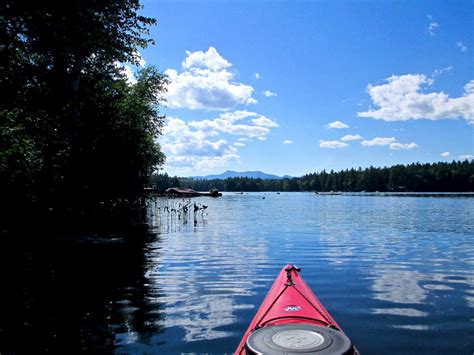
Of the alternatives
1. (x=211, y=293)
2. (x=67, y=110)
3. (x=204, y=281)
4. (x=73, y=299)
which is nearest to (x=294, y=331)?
(x=211, y=293)

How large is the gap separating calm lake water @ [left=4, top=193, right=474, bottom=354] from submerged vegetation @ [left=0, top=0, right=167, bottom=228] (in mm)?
6736

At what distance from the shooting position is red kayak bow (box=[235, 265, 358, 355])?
4945mm

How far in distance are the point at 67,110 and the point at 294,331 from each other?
26.4 meters

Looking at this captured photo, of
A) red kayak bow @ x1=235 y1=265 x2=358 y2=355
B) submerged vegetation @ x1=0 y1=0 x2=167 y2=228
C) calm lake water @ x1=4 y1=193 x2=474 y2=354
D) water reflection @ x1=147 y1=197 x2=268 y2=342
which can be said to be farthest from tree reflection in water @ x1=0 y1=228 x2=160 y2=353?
submerged vegetation @ x1=0 y1=0 x2=167 y2=228

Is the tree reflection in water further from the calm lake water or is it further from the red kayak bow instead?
the red kayak bow

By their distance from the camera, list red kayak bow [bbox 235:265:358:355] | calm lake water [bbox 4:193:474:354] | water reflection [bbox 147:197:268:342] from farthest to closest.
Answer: water reflection [bbox 147:197:268:342], calm lake water [bbox 4:193:474:354], red kayak bow [bbox 235:265:358:355]

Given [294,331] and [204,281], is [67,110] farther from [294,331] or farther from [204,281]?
[294,331]

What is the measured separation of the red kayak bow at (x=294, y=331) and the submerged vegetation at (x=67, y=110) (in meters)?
13.1

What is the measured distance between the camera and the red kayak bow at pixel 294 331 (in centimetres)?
495

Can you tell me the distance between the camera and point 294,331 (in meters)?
5.58

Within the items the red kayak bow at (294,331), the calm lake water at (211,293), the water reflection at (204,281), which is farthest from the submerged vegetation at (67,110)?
the red kayak bow at (294,331)

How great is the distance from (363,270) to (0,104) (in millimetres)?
19090

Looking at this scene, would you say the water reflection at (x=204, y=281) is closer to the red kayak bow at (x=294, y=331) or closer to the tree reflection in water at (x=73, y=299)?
the tree reflection in water at (x=73, y=299)

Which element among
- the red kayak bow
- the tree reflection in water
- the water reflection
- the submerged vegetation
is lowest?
the water reflection
